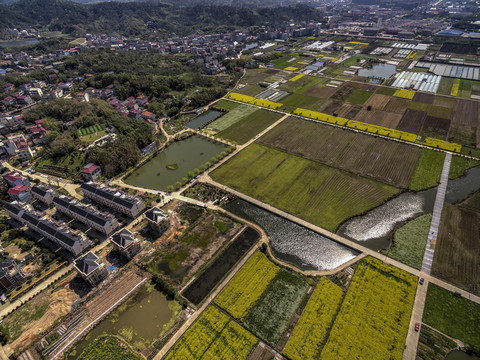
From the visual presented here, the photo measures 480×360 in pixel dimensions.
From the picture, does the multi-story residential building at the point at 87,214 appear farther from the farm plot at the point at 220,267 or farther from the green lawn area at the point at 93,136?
the green lawn area at the point at 93,136

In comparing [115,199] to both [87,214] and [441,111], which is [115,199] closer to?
[87,214]

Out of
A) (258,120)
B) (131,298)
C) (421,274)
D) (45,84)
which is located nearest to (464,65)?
(258,120)

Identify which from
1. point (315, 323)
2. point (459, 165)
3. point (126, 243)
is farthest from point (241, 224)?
point (459, 165)

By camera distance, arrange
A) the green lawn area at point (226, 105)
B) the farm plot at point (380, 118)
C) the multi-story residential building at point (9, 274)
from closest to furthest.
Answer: the multi-story residential building at point (9, 274) < the farm plot at point (380, 118) < the green lawn area at point (226, 105)

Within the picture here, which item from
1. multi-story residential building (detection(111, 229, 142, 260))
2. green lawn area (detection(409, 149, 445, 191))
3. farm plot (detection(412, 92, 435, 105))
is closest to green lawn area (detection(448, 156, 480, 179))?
green lawn area (detection(409, 149, 445, 191))

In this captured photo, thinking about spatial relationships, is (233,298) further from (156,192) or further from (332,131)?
(332,131)

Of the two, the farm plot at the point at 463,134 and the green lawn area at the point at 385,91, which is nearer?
the farm plot at the point at 463,134

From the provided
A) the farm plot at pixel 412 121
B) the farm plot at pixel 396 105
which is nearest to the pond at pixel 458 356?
the farm plot at pixel 412 121
